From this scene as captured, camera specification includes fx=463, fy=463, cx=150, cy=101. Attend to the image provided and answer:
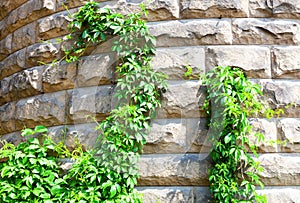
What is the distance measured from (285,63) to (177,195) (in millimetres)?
1158

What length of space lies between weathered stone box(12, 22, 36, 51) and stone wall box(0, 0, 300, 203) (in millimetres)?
375

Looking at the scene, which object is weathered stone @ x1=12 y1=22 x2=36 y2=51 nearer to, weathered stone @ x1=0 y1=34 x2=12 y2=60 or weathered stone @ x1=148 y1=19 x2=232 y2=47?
weathered stone @ x1=0 y1=34 x2=12 y2=60

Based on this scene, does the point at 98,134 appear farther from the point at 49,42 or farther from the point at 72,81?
the point at 49,42

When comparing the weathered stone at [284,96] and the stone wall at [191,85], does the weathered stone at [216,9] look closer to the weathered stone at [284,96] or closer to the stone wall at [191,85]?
the stone wall at [191,85]

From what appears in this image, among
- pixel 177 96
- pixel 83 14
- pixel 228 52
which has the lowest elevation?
pixel 177 96

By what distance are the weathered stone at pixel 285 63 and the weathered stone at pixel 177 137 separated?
2.03 ft

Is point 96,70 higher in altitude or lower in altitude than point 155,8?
lower

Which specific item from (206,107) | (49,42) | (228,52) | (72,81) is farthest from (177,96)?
(49,42)

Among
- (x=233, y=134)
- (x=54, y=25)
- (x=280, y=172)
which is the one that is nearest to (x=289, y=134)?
(x=280, y=172)

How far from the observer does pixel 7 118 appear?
3854 millimetres

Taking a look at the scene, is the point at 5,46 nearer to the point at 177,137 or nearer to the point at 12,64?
the point at 12,64

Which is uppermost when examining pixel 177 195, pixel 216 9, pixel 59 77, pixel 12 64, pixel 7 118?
pixel 216 9

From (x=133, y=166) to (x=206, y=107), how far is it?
24.5 inches

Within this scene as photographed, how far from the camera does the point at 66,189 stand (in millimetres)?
3133
